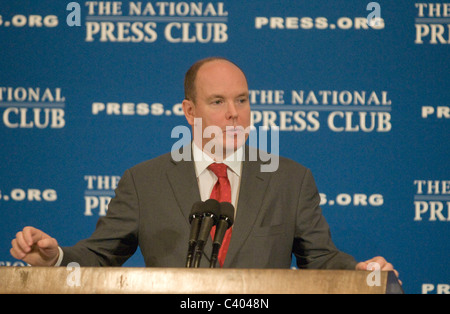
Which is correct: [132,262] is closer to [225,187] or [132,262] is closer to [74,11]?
[225,187]

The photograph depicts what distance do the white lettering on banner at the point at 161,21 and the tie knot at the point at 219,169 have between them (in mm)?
983

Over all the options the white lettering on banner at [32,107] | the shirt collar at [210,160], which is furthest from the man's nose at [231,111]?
the white lettering on banner at [32,107]

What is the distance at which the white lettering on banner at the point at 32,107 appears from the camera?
3064 mm

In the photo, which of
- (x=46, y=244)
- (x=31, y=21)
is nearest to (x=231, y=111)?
(x=46, y=244)

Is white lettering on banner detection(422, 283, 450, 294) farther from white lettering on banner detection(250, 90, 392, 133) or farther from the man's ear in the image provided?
the man's ear

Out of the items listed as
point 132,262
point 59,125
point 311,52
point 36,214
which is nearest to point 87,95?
point 59,125

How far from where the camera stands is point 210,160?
7.79ft

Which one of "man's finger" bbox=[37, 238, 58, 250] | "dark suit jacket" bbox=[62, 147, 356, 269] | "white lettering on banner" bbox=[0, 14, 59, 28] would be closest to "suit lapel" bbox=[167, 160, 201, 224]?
"dark suit jacket" bbox=[62, 147, 356, 269]

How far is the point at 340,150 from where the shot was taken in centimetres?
299

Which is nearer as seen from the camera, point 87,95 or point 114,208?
point 114,208

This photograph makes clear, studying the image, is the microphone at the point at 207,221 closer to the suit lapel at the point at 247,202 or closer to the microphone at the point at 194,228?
the microphone at the point at 194,228

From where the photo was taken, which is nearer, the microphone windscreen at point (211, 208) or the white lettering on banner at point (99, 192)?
the microphone windscreen at point (211, 208)

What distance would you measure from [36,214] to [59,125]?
1.55 ft

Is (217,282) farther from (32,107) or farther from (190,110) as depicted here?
(32,107)
